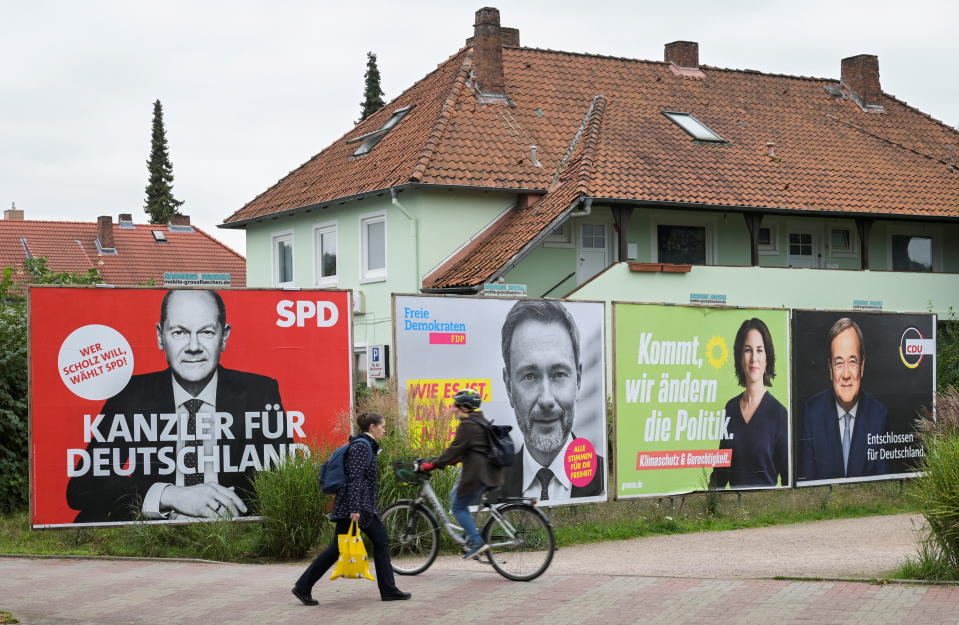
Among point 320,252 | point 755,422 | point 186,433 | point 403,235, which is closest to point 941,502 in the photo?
point 755,422

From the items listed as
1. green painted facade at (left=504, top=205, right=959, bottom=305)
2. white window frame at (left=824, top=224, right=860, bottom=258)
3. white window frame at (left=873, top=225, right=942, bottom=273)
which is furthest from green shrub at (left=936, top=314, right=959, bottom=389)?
white window frame at (left=873, top=225, right=942, bottom=273)

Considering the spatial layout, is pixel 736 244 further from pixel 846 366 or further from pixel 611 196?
pixel 846 366

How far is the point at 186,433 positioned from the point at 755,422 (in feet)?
25.3

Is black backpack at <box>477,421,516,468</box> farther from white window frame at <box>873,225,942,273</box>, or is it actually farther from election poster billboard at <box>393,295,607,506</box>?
white window frame at <box>873,225,942,273</box>

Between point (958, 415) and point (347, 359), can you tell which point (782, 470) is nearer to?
point (958, 415)

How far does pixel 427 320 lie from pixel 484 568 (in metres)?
3.35

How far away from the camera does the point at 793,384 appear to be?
18.5m

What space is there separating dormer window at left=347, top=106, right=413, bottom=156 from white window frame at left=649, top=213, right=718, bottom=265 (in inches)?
286

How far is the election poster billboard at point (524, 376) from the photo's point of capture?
15.1 metres

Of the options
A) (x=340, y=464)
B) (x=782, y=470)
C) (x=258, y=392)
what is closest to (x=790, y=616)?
(x=340, y=464)

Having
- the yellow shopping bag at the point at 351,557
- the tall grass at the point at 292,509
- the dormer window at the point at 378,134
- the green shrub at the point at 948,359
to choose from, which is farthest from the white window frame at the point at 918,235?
the yellow shopping bag at the point at 351,557

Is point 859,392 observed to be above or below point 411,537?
above

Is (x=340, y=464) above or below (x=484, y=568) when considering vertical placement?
above

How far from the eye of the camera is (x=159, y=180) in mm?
89938
